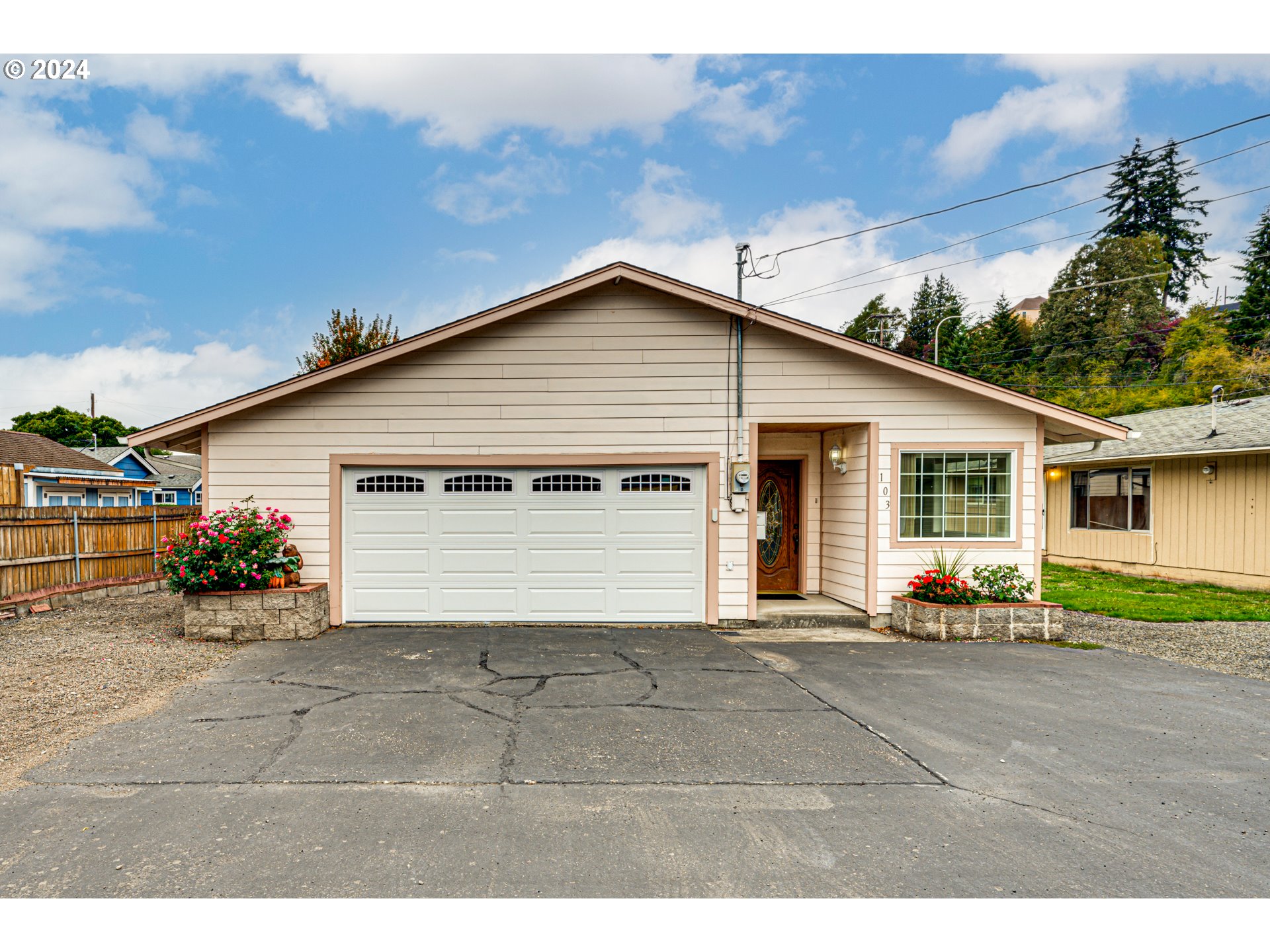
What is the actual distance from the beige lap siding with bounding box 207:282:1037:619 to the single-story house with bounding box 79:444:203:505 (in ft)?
76.9

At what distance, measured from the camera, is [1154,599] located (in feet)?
35.4

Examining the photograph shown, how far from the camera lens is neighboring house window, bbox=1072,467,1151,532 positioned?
549 inches

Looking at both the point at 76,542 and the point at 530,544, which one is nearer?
the point at 530,544

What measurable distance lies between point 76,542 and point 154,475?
920 inches

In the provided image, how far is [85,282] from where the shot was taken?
27094 mm

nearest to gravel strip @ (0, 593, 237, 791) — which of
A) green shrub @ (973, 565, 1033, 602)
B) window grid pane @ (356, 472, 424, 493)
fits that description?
window grid pane @ (356, 472, 424, 493)

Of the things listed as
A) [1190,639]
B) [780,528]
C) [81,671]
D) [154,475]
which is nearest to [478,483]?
[81,671]

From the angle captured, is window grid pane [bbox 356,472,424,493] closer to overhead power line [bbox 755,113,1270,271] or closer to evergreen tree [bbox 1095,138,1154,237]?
overhead power line [bbox 755,113,1270,271]

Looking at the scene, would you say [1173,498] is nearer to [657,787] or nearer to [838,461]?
[838,461]

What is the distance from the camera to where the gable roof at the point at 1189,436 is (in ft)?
38.9

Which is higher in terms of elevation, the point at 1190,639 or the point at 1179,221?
the point at 1179,221

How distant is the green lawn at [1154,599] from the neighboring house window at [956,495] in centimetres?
319

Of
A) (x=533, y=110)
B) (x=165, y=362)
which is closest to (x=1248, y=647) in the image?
(x=533, y=110)
